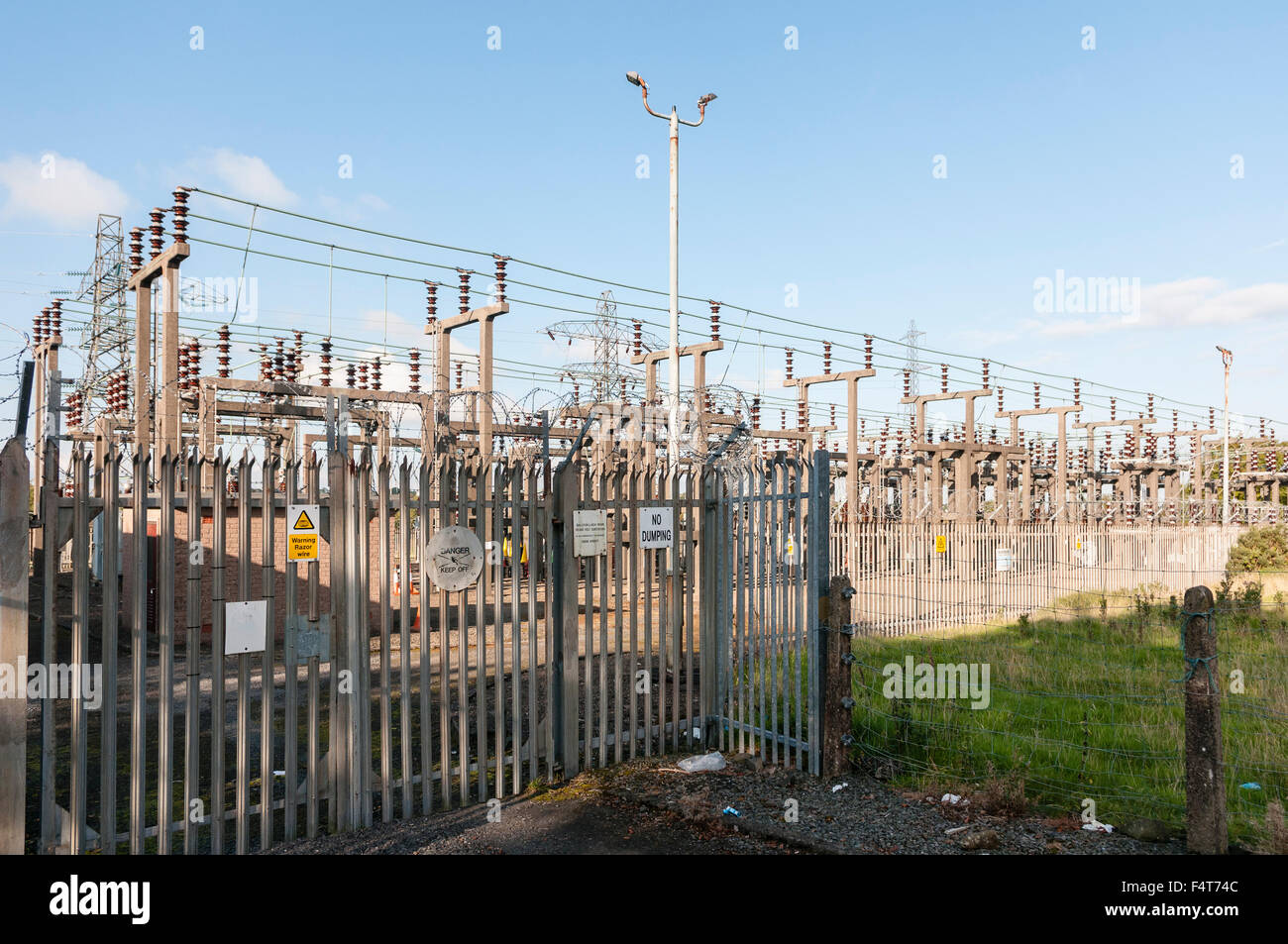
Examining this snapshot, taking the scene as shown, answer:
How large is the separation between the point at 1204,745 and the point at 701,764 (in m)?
3.64

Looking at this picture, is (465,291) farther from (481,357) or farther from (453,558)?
(453,558)

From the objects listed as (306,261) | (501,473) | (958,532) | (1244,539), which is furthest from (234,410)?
(1244,539)

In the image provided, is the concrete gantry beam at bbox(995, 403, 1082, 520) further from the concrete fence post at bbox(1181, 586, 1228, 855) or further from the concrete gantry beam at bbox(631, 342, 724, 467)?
the concrete fence post at bbox(1181, 586, 1228, 855)

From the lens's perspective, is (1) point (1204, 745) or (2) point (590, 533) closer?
(1) point (1204, 745)

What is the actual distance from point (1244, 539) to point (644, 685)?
957 inches

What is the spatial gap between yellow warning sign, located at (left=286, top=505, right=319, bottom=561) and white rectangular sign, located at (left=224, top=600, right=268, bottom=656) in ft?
1.23

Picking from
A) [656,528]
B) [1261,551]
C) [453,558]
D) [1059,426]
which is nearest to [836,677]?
[656,528]

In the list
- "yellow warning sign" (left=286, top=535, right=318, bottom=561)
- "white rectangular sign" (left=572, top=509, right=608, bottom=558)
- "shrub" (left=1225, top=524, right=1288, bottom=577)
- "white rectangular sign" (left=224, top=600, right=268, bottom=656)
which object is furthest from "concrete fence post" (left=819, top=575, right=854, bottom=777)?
"shrub" (left=1225, top=524, right=1288, bottom=577)

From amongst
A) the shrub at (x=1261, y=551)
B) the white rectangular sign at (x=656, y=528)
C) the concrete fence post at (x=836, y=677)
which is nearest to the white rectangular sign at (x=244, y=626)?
the white rectangular sign at (x=656, y=528)

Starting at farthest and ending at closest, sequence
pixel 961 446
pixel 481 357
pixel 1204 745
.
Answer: pixel 961 446 < pixel 481 357 < pixel 1204 745

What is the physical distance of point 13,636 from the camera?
192 inches

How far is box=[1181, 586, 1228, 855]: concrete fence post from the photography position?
5.04m

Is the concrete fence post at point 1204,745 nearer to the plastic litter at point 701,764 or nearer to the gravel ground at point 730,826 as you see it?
the gravel ground at point 730,826

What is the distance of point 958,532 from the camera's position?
17172mm
